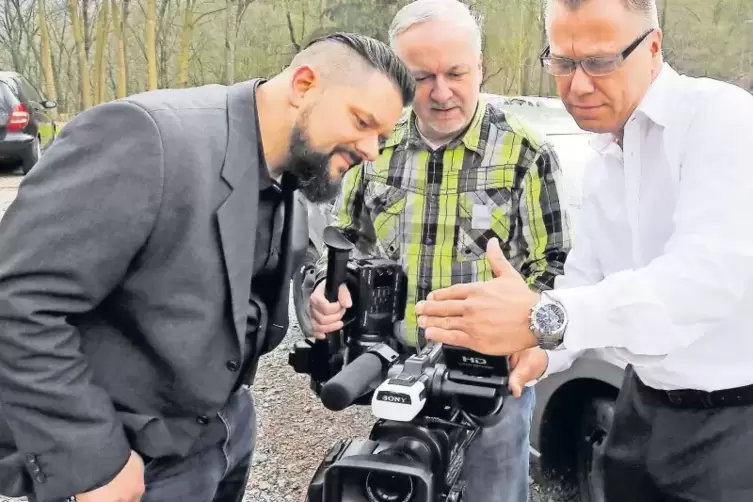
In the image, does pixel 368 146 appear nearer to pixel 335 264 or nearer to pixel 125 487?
pixel 335 264

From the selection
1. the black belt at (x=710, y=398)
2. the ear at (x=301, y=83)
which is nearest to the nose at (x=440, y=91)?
the ear at (x=301, y=83)

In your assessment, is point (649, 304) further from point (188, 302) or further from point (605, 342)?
point (188, 302)

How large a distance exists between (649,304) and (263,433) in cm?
310

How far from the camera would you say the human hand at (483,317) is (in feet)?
4.88

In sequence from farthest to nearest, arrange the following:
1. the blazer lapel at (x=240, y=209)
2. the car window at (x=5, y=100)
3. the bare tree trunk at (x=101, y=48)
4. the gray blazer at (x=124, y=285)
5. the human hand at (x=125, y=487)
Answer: the bare tree trunk at (x=101, y=48)
the car window at (x=5, y=100)
the blazer lapel at (x=240, y=209)
the human hand at (x=125, y=487)
the gray blazer at (x=124, y=285)

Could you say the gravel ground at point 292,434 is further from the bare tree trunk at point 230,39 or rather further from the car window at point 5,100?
the bare tree trunk at point 230,39

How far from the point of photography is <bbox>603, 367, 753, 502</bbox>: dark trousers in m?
1.69

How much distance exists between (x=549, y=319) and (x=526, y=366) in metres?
0.45

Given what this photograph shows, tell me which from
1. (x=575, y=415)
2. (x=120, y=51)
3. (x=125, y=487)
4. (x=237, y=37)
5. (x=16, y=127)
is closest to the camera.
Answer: (x=125, y=487)

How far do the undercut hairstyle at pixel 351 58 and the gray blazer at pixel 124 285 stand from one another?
0.68 feet

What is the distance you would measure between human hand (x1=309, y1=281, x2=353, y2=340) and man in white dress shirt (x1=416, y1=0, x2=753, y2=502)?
1.48 feet

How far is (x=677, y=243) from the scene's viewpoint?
4.84 ft

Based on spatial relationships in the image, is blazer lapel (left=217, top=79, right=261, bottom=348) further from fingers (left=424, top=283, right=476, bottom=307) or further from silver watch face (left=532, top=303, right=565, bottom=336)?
silver watch face (left=532, top=303, right=565, bottom=336)

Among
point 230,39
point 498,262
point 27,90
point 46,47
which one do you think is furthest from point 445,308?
point 46,47
